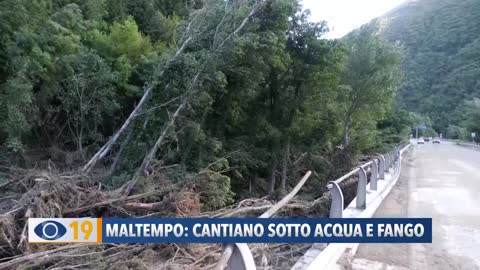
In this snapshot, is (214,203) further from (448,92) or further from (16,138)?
(448,92)

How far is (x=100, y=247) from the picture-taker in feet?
21.9

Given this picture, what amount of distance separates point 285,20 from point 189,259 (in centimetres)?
956

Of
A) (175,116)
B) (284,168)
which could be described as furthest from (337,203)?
(284,168)

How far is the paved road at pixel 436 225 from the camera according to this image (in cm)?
526

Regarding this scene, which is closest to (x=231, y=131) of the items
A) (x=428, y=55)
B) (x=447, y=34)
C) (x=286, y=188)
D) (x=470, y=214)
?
(x=286, y=188)

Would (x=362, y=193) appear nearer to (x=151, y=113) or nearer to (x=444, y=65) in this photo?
(x=151, y=113)

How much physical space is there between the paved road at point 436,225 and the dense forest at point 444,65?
69.8 m

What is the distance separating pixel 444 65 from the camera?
11000cm

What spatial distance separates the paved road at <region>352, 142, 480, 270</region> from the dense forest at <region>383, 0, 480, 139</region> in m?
69.8

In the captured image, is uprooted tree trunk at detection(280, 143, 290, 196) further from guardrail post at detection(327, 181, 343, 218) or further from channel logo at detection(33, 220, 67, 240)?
channel logo at detection(33, 220, 67, 240)

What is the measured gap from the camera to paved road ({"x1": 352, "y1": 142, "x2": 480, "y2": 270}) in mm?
5258

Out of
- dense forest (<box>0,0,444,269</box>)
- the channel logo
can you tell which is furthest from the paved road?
the channel logo

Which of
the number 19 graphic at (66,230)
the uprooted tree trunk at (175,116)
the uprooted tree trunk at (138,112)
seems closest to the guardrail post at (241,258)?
the number 19 graphic at (66,230)

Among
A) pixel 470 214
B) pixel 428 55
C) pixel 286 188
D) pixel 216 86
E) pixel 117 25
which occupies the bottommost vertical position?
pixel 286 188
